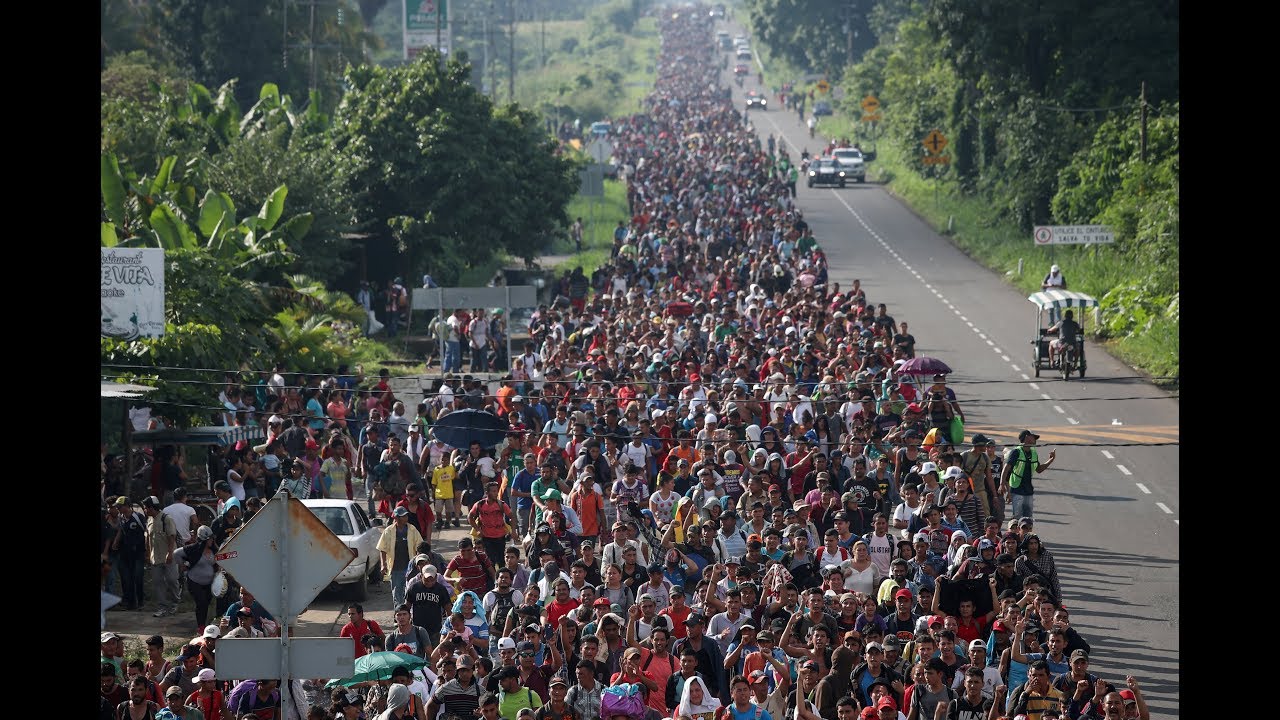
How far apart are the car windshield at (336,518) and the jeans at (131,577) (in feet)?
6.06

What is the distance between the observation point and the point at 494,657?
49.8 feet

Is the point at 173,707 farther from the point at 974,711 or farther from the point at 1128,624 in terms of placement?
the point at 1128,624

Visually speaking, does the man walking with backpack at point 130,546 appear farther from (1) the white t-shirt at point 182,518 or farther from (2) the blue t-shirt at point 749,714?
(2) the blue t-shirt at point 749,714

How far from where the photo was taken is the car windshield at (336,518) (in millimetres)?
20172

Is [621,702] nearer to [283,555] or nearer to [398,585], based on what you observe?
[283,555]

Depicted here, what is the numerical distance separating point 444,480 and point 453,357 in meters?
11.0

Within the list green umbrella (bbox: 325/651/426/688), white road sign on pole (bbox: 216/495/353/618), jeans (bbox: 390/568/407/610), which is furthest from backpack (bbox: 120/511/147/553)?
white road sign on pole (bbox: 216/495/353/618)

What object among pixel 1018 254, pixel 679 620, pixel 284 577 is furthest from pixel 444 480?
pixel 1018 254

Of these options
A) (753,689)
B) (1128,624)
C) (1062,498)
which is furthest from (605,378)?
(753,689)

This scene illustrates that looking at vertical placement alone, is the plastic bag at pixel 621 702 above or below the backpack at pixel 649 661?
below

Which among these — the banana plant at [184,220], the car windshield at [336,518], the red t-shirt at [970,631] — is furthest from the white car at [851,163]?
the red t-shirt at [970,631]

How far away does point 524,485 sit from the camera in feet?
69.7

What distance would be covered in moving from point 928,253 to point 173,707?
41387mm

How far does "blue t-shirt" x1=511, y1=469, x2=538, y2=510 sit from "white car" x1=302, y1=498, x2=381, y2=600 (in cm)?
159
